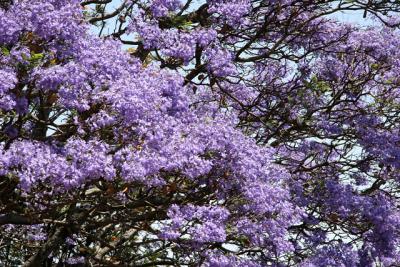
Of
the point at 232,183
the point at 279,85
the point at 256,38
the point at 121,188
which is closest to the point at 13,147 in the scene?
the point at 121,188

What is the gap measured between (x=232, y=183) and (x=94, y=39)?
7.60 ft

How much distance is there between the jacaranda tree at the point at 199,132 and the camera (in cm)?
731

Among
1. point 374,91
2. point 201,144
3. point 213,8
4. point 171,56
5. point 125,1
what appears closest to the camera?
point 201,144

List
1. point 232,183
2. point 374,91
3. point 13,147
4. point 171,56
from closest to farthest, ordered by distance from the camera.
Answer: point 13,147 < point 232,183 < point 171,56 < point 374,91

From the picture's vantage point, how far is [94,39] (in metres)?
7.99

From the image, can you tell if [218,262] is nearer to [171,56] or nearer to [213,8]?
[171,56]

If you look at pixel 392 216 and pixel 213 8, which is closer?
pixel 213 8

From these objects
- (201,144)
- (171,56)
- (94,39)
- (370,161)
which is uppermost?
(370,161)

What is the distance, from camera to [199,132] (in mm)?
8086

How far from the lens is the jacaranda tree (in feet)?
24.0

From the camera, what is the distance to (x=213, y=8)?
9.88 meters

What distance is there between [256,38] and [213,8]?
70.6 inches

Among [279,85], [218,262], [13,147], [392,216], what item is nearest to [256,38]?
[279,85]

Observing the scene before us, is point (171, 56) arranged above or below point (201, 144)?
above
